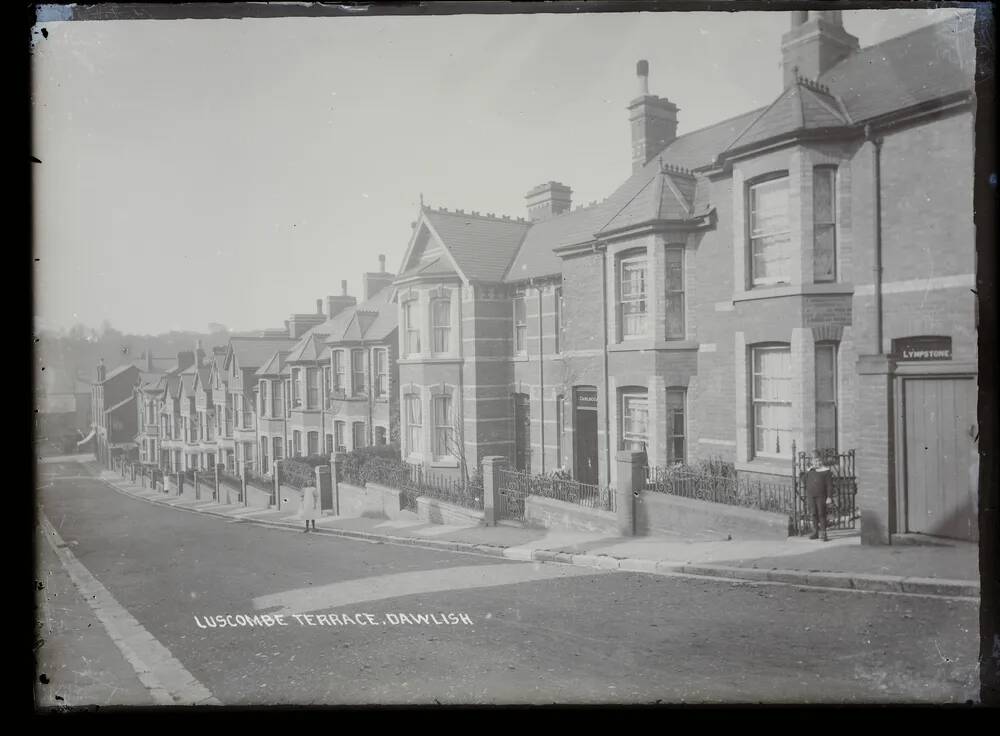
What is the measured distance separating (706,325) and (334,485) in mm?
6857

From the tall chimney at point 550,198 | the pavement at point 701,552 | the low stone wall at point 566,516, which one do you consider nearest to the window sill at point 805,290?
the pavement at point 701,552

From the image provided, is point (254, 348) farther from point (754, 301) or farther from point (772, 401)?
point (772, 401)

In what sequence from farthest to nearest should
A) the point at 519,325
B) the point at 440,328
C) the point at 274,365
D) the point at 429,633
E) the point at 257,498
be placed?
the point at 519,325
the point at 440,328
the point at 274,365
the point at 257,498
the point at 429,633

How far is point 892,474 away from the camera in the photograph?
5.91 meters

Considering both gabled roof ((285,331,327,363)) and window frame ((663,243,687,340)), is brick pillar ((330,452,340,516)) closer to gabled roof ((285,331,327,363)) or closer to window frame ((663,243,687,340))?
gabled roof ((285,331,327,363))

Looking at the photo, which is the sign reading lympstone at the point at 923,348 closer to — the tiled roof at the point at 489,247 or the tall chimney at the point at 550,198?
the tall chimney at the point at 550,198

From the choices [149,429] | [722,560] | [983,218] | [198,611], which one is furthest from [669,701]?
[149,429]

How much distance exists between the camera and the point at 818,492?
6844mm

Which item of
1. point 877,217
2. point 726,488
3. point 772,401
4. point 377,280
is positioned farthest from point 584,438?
point 877,217

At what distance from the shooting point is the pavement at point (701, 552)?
5.21 m

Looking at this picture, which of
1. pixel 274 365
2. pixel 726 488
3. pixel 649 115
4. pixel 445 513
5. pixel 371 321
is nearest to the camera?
pixel 649 115

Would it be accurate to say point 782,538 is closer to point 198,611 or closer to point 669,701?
point 669,701

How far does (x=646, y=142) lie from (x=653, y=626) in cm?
721

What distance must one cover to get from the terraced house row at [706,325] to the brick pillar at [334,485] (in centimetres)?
57
